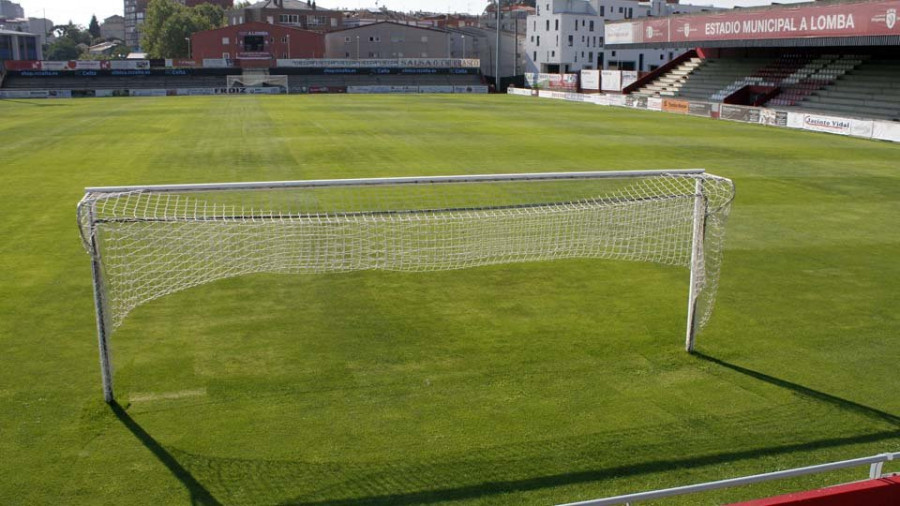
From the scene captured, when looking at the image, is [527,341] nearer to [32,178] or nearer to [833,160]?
[32,178]

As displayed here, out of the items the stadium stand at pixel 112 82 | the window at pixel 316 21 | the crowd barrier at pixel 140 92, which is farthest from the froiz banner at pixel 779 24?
the window at pixel 316 21

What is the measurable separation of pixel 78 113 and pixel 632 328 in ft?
152

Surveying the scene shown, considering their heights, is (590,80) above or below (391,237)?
above

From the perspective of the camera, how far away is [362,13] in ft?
611

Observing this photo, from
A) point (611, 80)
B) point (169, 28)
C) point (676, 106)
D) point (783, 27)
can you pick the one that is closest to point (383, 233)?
point (783, 27)

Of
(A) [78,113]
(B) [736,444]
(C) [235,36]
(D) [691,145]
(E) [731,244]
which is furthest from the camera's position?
(C) [235,36]

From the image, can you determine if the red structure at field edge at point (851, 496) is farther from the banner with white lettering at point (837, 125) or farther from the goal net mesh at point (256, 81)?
the goal net mesh at point (256, 81)

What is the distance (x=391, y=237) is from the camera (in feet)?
51.4

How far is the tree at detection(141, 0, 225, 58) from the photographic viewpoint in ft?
453

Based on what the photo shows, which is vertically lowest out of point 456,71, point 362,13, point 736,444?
point 736,444

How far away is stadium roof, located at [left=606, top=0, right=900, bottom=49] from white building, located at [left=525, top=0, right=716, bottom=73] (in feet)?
162

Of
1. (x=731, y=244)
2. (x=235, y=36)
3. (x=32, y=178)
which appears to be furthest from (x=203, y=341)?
(x=235, y=36)

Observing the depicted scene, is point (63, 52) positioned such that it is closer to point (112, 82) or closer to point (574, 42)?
point (112, 82)

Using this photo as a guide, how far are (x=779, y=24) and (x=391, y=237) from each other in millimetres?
37862
